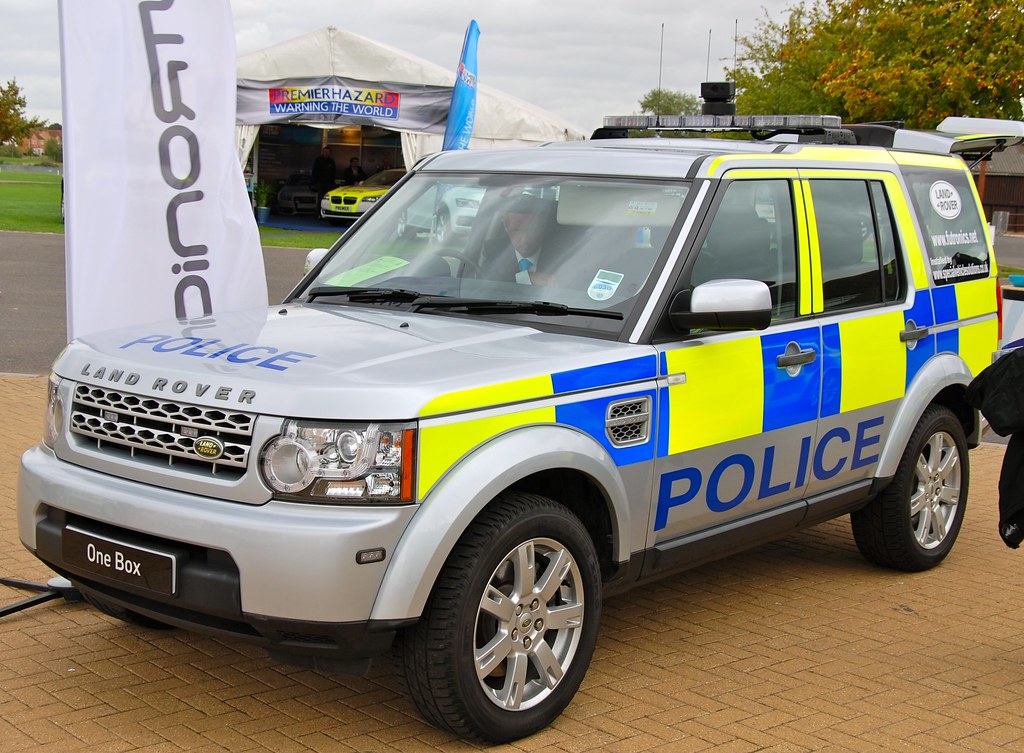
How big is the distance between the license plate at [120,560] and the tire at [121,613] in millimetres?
194

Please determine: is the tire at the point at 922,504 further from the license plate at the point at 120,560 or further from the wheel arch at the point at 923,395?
the license plate at the point at 120,560

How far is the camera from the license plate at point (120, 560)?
3.74 metres

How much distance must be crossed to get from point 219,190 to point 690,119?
2.63 metres

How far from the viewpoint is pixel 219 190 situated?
5.60 metres

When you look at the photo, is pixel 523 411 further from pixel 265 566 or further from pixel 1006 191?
pixel 1006 191

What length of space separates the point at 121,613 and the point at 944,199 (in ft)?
14.6

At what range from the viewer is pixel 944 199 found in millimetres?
6406

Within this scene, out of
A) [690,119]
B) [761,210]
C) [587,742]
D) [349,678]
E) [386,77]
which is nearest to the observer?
[587,742]

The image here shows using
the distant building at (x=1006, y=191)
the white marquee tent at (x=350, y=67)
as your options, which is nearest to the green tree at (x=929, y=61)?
the white marquee tent at (x=350, y=67)

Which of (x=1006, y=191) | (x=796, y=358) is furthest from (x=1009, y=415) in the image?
(x=1006, y=191)

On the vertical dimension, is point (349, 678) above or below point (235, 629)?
below

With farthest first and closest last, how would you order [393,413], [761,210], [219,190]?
[219,190]
[761,210]
[393,413]

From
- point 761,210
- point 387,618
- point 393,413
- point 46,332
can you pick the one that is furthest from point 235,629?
point 46,332

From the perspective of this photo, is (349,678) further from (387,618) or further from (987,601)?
(987,601)
